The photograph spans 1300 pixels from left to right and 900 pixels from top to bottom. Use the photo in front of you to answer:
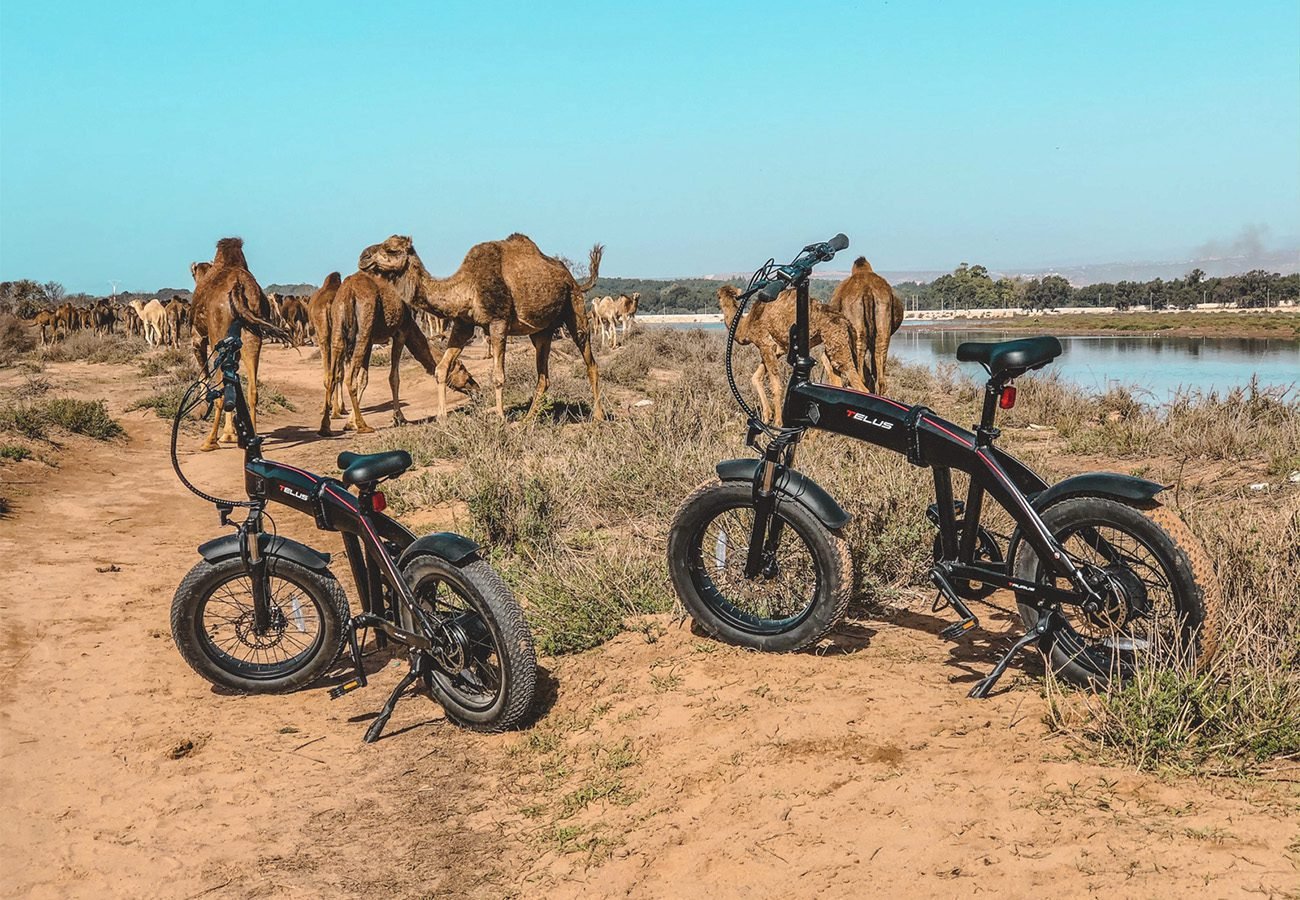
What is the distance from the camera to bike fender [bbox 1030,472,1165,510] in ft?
12.3

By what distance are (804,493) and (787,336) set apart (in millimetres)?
7758

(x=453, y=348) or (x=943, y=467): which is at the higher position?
(x=453, y=348)

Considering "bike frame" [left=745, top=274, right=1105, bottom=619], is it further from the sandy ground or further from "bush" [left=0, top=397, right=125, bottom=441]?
"bush" [left=0, top=397, right=125, bottom=441]

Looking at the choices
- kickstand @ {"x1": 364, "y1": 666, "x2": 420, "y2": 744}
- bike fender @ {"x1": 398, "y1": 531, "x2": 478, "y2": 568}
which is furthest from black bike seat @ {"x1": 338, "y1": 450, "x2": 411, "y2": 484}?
kickstand @ {"x1": 364, "y1": 666, "x2": 420, "y2": 744}

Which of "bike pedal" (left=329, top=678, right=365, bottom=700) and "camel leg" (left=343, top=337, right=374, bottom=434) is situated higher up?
"camel leg" (left=343, top=337, right=374, bottom=434)

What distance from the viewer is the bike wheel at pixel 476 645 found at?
4379 millimetres

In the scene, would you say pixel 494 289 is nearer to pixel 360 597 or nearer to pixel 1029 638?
pixel 360 597

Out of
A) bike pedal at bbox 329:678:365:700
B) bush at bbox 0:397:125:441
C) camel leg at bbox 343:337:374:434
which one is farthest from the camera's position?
camel leg at bbox 343:337:374:434

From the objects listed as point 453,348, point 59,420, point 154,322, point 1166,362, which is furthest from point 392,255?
point 154,322

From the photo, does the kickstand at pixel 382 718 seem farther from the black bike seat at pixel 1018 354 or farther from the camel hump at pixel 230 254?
the camel hump at pixel 230 254

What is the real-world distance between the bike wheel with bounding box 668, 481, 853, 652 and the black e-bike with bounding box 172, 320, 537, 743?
0.89 metres

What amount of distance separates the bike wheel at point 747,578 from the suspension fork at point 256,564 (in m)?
1.98

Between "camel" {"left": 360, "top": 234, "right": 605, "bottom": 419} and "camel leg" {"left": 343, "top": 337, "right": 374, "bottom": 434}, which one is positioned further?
"camel leg" {"left": 343, "top": 337, "right": 374, "bottom": 434}

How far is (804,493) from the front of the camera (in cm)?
454
